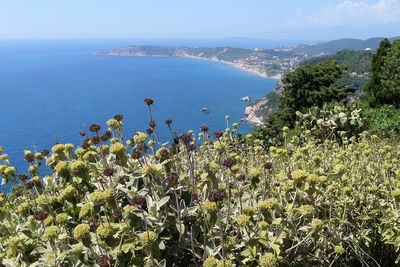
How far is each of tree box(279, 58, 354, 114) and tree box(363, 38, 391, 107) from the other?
12.1ft

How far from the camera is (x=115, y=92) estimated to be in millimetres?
120250

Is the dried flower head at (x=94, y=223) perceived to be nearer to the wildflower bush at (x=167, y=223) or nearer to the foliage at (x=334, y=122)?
the wildflower bush at (x=167, y=223)

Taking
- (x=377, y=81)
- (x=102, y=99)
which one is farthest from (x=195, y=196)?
(x=102, y=99)

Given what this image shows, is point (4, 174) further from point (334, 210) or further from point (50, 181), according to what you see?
point (334, 210)

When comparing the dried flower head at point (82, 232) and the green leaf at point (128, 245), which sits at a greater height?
the dried flower head at point (82, 232)

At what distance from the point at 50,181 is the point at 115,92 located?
124 m

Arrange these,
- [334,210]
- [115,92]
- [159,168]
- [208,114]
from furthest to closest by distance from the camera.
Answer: [115,92] < [208,114] < [334,210] < [159,168]

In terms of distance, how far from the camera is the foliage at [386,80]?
33.6 metres

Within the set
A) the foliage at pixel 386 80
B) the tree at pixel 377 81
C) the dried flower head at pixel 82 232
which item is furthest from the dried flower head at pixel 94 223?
the tree at pixel 377 81

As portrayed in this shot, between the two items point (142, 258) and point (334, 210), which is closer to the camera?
point (142, 258)

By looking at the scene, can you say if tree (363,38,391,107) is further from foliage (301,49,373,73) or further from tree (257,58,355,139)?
foliage (301,49,373,73)

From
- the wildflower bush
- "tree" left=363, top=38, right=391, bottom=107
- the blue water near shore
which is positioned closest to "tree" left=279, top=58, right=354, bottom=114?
"tree" left=363, top=38, right=391, bottom=107

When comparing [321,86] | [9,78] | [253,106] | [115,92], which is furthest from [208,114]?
[9,78]

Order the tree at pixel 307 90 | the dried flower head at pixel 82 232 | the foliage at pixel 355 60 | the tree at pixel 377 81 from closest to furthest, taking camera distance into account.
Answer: the dried flower head at pixel 82 232 < the tree at pixel 307 90 < the tree at pixel 377 81 < the foliage at pixel 355 60
